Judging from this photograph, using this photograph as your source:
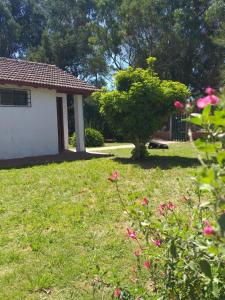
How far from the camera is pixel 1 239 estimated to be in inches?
237

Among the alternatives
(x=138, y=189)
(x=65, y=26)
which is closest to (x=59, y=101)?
(x=138, y=189)

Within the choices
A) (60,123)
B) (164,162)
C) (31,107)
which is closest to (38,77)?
(31,107)

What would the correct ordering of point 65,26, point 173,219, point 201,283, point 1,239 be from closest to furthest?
1. point 201,283
2. point 173,219
3. point 1,239
4. point 65,26

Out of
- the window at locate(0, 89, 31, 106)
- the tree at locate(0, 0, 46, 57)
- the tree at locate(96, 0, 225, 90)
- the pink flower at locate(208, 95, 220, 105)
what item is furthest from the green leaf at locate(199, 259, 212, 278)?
the tree at locate(0, 0, 46, 57)

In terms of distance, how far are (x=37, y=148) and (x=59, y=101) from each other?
3143 mm

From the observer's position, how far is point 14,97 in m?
15.6

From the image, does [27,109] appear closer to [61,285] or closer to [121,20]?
[61,285]

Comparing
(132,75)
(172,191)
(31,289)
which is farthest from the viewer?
(132,75)

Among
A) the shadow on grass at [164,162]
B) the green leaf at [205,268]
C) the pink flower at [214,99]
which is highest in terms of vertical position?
the pink flower at [214,99]

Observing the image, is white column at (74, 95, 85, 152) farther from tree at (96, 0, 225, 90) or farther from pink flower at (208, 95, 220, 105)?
tree at (96, 0, 225, 90)

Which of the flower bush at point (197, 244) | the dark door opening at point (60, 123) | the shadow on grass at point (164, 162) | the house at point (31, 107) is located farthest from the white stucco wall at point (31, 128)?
the flower bush at point (197, 244)

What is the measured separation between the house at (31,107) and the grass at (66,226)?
3.86m

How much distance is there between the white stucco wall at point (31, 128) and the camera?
15.3 m

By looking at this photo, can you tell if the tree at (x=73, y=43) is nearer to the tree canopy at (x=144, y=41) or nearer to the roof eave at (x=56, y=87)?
the tree canopy at (x=144, y=41)
